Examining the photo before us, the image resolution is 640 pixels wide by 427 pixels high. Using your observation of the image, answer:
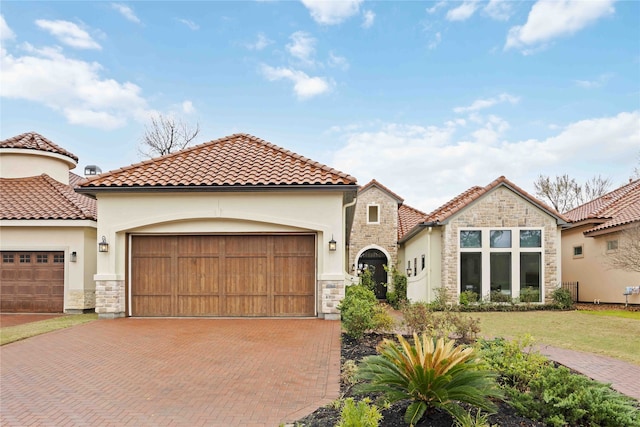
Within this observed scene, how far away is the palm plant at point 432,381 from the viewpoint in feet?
14.5

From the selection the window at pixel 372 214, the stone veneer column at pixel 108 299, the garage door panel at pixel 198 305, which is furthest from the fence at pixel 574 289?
the stone veneer column at pixel 108 299

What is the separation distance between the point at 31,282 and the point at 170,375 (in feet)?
36.2

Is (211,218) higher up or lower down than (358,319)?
higher up

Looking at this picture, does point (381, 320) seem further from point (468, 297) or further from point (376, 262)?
point (376, 262)

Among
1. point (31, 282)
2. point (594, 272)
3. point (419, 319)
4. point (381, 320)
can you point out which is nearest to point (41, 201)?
point (31, 282)

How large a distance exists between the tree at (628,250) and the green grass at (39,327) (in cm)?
1764

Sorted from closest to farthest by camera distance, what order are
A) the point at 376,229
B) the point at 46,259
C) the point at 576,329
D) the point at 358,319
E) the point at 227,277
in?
the point at 358,319 < the point at 576,329 < the point at 227,277 < the point at 46,259 < the point at 376,229

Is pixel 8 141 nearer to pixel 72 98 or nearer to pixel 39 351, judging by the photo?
pixel 72 98

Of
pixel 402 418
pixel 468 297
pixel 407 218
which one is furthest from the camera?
pixel 407 218

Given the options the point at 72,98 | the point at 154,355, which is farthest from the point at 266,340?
the point at 72,98

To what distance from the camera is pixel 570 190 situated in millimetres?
36094

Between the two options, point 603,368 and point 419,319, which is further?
point 419,319

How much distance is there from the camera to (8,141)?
1783 cm

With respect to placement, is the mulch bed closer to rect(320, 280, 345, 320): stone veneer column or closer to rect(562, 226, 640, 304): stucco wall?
rect(320, 280, 345, 320): stone veneer column
